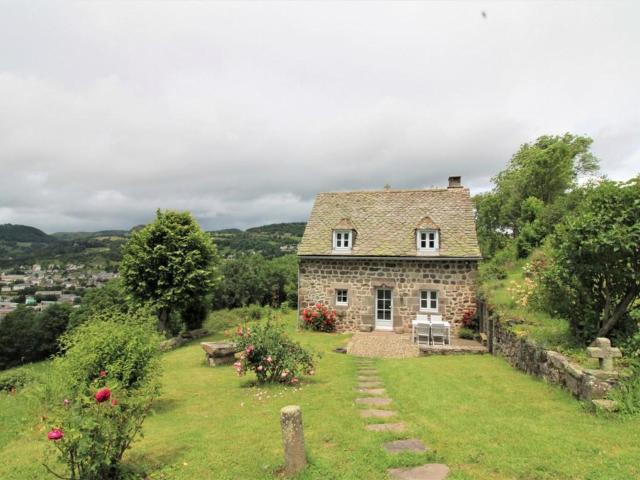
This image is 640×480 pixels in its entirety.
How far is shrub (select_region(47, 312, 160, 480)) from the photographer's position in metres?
4.04

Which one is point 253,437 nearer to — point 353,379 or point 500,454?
point 500,454

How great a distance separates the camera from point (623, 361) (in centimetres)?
765

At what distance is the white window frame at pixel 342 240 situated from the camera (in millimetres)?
19641

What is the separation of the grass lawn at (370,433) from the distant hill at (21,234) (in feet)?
577

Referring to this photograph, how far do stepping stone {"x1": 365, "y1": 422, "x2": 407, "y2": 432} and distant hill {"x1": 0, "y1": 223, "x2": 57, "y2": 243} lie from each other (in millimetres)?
182222

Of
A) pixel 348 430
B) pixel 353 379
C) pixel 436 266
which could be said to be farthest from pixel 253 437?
pixel 436 266

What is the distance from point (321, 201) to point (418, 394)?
15.3 meters

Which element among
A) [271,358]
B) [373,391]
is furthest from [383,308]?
[271,358]

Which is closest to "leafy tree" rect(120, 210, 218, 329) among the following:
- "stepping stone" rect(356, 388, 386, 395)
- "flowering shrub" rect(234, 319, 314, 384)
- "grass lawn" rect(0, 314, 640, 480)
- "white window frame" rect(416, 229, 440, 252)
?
"grass lawn" rect(0, 314, 640, 480)

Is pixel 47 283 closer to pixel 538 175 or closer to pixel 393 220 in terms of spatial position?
pixel 393 220

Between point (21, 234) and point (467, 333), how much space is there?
18648cm

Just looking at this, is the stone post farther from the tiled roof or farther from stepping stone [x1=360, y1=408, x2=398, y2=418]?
the tiled roof

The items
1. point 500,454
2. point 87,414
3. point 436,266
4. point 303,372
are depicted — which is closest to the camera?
point 87,414

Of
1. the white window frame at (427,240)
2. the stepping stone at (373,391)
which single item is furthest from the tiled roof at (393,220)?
the stepping stone at (373,391)
